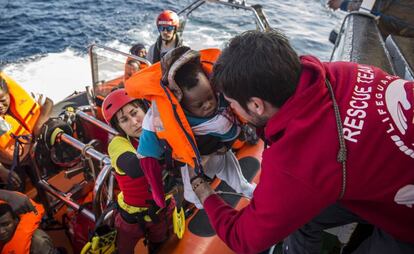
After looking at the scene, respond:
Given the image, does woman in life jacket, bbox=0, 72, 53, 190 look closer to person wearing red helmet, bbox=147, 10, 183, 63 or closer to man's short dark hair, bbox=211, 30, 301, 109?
person wearing red helmet, bbox=147, 10, 183, 63

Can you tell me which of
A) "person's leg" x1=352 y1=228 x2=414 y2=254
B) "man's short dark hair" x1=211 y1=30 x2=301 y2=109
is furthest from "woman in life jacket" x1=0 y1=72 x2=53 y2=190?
"person's leg" x1=352 y1=228 x2=414 y2=254

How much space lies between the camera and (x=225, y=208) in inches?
55.5

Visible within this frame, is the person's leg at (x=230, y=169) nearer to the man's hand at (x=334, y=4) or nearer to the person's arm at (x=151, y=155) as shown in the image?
the person's arm at (x=151, y=155)

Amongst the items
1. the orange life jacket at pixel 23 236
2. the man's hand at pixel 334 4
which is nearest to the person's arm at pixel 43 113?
the orange life jacket at pixel 23 236

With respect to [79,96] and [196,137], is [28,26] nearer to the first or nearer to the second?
[79,96]

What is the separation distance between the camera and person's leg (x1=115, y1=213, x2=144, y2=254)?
6.84 ft

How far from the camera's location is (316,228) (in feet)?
5.61

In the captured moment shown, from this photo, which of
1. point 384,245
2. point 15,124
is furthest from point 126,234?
point 15,124

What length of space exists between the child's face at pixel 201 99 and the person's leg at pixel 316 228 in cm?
80

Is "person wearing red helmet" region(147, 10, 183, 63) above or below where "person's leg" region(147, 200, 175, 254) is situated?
above

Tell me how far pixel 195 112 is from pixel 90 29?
10.8m

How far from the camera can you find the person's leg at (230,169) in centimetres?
187

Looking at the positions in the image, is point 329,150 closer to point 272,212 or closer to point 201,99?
point 272,212

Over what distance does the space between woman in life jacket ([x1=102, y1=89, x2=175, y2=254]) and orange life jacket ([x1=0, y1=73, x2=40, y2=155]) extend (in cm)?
146
